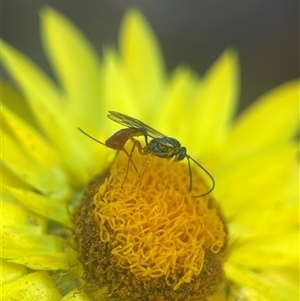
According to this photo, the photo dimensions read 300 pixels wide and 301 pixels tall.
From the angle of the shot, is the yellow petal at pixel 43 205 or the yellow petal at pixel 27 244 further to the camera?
the yellow petal at pixel 43 205

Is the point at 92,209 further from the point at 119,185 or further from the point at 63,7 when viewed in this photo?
the point at 63,7

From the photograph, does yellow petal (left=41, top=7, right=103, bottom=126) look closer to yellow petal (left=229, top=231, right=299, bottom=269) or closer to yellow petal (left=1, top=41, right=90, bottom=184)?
yellow petal (left=1, top=41, right=90, bottom=184)

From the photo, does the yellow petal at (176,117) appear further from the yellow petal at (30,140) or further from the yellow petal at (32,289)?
the yellow petal at (32,289)

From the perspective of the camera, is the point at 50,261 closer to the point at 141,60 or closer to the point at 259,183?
the point at 259,183

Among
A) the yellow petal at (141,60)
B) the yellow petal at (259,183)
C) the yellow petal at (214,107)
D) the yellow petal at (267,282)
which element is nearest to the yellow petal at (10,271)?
the yellow petal at (267,282)

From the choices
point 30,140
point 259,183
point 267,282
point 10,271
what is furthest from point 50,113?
point 267,282

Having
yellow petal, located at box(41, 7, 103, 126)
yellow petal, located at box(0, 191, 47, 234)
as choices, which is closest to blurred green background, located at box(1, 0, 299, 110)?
yellow petal, located at box(41, 7, 103, 126)

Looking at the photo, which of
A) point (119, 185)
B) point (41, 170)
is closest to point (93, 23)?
point (41, 170)
